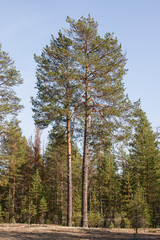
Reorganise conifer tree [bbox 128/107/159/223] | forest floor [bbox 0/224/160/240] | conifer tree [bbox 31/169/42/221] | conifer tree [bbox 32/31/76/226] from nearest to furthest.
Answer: forest floor [bbox 0/224/160/240] → conifer tree [bbox 32/31/76/226] → conifer tree [bbox 128/107/159/223] → conifer tree [bbox 31/169/42/221]

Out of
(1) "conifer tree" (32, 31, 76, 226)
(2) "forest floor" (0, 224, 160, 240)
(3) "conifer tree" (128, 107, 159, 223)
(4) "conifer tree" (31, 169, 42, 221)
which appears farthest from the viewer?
(4) "conifer tree" (31, 169, 42, 221)

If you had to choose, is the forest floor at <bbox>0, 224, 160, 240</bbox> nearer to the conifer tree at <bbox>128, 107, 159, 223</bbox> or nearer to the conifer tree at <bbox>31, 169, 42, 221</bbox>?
the conifer tree at <bbox>128, 107, 159, 223</bbox>

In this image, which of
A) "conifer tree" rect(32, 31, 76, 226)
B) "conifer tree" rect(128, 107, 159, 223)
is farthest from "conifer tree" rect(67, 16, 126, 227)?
"conifer tree" rect(128, 107, 159, 223)

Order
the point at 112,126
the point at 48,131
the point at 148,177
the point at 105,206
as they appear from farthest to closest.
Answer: the point at 105,206 < the point at 148,177 < the point at 48,131 < the point at 112,126

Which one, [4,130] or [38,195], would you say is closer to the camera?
[4,130]

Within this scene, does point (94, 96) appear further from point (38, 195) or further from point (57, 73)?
point (38, 195)

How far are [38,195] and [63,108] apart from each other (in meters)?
19.5

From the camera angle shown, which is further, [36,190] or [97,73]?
[36,190]

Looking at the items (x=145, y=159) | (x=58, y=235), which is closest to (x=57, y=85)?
(x=58, y=235)

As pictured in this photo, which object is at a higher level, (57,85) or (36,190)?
(57,85)

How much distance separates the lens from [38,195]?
31938mm

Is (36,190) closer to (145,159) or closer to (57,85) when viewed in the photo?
(145,159)

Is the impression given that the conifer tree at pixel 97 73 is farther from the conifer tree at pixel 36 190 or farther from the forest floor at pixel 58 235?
the conifer tree at pixel 36 190

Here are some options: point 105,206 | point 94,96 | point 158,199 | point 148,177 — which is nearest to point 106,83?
point 94,96
